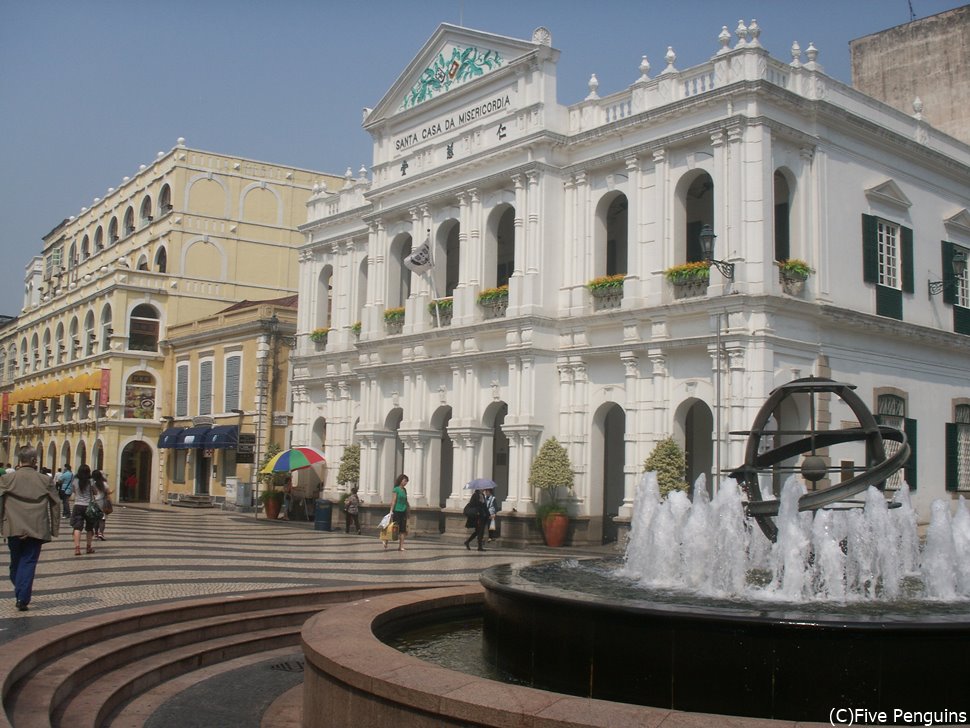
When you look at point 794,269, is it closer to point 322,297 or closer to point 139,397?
point 322,297

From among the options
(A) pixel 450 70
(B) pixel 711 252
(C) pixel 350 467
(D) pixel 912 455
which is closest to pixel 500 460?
(C) pixel 350 467

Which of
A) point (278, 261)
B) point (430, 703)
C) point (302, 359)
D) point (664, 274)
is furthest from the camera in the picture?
point (278, 261)

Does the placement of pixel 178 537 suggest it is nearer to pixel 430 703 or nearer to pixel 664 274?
pixel 664 274

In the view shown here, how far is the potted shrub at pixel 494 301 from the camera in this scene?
94.3 ft

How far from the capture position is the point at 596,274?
90.8 ft

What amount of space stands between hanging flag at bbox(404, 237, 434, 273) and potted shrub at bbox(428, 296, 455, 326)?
108cm

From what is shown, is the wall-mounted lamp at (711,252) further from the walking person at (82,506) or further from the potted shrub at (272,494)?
the potted shrub at (272,494)

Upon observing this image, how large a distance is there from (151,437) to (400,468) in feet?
76.0

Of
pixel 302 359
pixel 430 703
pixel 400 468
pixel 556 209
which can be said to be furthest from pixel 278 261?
pixel 430 703

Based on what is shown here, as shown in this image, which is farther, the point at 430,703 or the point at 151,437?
the point at 151,437

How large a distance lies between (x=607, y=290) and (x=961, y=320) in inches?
419

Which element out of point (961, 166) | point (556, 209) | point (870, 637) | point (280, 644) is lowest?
point (280, 644)

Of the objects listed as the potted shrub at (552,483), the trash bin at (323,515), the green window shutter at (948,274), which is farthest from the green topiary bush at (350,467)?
the green window shutter at (948,274)

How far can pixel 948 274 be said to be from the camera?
28844 millimetres
